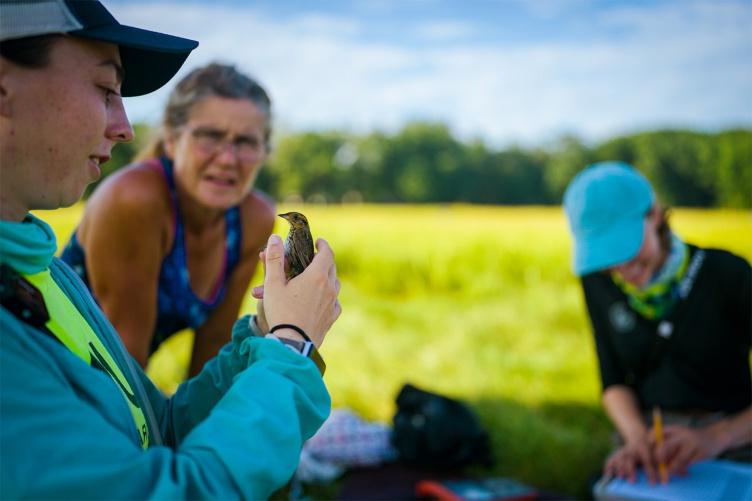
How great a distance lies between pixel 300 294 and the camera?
4.30 ft

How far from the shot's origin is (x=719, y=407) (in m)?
3.19

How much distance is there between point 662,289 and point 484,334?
4.93 metres

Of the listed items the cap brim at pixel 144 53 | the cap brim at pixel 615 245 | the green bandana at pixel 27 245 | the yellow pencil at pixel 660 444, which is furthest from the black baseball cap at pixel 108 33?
the yellow pencil at pixel 660 444

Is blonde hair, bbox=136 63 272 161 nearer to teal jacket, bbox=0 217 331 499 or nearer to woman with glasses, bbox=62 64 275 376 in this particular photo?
woman with glasses, bbox=62 64 275 376

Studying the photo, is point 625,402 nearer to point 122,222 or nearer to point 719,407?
point 719,407

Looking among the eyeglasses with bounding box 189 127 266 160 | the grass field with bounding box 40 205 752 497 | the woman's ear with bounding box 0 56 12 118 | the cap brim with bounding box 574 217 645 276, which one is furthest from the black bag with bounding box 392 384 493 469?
the woman's ear with bounding box 0 56 12 118

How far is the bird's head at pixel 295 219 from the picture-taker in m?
1.42

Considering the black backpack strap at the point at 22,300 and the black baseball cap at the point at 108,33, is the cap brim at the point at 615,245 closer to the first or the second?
the black baseball cap at the point at 108,33

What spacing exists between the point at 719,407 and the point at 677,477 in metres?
0.76

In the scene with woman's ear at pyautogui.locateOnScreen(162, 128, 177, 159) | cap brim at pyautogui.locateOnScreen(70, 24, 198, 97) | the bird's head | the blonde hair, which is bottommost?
the bird's head

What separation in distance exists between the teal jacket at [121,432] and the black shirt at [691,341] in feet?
8.11

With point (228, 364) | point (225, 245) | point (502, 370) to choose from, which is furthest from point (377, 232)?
point (228, 364)

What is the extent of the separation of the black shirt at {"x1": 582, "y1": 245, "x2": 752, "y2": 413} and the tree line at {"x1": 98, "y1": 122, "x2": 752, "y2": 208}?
23670mm

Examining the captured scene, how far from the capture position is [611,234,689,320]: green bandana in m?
3.12
